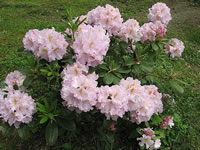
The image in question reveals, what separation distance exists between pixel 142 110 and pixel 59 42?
0.75 metres

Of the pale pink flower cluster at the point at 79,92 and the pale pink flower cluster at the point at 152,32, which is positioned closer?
the pale pink flower cluster at the point at 79,92

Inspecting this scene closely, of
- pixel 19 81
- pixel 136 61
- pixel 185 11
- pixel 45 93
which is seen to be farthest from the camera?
pixel 185 11

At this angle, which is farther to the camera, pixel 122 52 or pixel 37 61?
pixel 122 52

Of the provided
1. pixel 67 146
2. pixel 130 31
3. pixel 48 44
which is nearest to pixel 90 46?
pixel 48 44

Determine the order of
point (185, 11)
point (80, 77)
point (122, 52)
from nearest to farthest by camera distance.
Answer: point (80, 77) < point (122, 52) < point (185, 11)

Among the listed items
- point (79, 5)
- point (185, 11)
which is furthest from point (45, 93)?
point (185, 11)

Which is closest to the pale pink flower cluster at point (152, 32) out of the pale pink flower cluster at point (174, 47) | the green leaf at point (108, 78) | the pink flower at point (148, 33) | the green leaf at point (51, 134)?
the pink flower at point (148, 33)

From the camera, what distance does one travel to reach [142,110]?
1528mm

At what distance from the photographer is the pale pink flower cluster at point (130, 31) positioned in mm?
1756

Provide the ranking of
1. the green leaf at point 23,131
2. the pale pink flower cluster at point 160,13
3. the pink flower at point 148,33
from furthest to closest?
the pale pink flower cluster at point 160,13
the pink flower at point 148,33
the green leaf at point 23,131

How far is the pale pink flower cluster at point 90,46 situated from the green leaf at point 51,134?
0.54 meters

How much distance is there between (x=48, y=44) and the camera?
1396 millimetres

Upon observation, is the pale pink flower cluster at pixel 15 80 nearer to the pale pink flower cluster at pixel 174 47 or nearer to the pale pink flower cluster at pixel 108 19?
the pale pink flower cluster at pixel 108 19

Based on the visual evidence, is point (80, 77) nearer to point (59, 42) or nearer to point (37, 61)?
point (59, 42)
